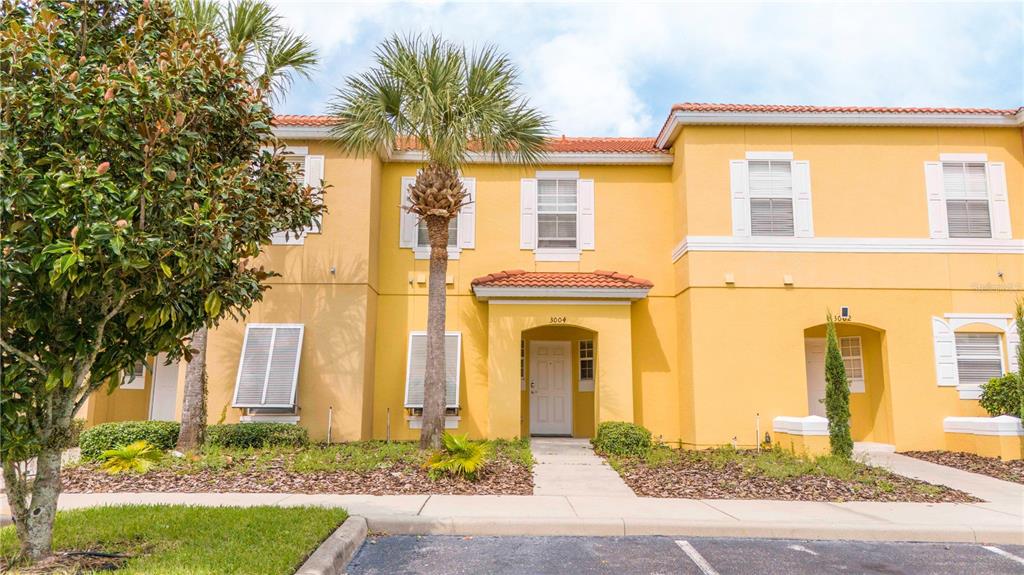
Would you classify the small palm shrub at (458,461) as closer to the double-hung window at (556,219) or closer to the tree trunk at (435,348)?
the tree trunk at (435,348)

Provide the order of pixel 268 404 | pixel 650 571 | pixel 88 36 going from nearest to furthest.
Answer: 1. pixel 88 36
2. pixel 650 571
3. pixel 268 404

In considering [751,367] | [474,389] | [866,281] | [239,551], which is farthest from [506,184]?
[239,551]

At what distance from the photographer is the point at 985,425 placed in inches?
449

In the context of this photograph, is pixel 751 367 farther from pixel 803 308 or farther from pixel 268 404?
pixel 268 404

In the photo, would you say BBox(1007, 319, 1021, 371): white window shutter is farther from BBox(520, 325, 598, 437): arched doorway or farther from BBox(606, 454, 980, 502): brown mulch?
BBox(520, 325, 598, 437): arched doorway

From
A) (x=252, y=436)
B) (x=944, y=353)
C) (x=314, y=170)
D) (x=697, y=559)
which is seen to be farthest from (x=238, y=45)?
(x=944, y=353)

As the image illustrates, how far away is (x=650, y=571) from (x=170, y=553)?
13.0 feet

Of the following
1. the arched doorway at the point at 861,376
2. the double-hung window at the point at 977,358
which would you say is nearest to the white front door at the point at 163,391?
the arched doorway at the point at 861,376

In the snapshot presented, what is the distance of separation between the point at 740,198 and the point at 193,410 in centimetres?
1114

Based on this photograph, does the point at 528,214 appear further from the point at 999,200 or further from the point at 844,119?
the point at 999,200

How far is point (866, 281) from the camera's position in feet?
42.4

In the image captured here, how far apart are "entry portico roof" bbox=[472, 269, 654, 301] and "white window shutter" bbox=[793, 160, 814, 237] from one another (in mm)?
3301

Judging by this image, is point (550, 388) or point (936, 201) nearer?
point (936, 201)

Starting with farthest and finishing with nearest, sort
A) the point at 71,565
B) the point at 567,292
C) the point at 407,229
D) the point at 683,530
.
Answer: the point at 407,229, the point at 567,292, the point at 683,530, the point at 71,565
